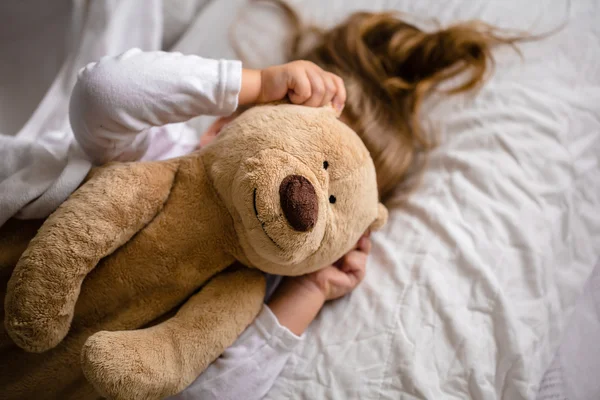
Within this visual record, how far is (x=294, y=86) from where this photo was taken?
1.78ft

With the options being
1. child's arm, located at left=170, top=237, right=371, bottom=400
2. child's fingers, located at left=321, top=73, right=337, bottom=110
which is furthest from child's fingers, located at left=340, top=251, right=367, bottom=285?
child's fingers, located at left=321, top=73, right=337, bottom=110

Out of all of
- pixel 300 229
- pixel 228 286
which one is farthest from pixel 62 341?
pixel 300 229

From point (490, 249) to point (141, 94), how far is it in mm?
498

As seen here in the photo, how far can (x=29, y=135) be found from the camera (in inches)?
27.4

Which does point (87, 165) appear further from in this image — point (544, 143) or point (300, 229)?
point (544, 143)

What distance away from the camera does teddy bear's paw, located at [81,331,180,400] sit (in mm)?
416

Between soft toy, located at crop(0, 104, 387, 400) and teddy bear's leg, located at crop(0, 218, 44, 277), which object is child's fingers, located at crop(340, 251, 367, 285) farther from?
teddy bear's leg, located at crop(0, 218, 44, 277)

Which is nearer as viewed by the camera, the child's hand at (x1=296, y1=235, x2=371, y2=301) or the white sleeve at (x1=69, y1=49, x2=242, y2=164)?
the white sleeve at (x1=69, y1=49, x2=242, y2=164)

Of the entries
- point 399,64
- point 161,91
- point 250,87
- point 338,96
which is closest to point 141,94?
Answer: point 161,91

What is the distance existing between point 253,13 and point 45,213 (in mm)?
575

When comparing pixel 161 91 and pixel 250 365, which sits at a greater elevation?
pixel 161 91

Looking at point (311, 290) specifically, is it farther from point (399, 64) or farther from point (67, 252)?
point (399, 64)

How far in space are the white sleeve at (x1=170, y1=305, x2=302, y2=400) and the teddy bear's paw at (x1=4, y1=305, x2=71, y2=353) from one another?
18 centimetres

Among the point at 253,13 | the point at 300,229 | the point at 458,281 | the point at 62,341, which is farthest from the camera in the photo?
the point at 253,13
